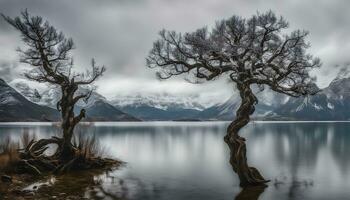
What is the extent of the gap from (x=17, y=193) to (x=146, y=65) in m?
10.4

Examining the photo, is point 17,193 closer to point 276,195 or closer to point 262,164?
point 276,195

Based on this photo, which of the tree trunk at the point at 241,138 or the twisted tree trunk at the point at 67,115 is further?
the twisted tree trunk at the point at 67,115

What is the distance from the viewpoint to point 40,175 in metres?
23.9

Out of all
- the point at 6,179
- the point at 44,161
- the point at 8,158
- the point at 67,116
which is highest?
the point at 67,116

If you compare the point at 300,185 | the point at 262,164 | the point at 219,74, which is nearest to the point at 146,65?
the point at 219,74

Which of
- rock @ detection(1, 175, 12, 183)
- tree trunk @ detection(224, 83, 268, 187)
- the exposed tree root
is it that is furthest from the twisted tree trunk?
tree trunk @ detection(224, 83, 268, 187)

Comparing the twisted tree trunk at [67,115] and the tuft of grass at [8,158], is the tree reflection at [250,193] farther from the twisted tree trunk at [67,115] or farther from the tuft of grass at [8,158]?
the tuft of grass at [8,158]

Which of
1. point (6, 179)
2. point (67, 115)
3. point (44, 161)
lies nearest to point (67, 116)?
point (67, 115)

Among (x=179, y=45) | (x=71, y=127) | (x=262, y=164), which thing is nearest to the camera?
(x=179, y=45)

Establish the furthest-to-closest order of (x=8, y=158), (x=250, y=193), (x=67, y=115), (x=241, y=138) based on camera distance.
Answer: (x=67, y=115), (x=8, y=158), (x=241, y=138), (x=250, y=193)

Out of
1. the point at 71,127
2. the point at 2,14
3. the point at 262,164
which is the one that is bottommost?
the point at 262,164

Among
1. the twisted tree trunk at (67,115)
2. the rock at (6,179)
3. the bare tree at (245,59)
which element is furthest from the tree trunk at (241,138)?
the rock at (6,179)

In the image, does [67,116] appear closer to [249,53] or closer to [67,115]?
[67,115]

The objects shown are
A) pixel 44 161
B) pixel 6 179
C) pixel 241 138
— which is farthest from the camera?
pixel 44 161
